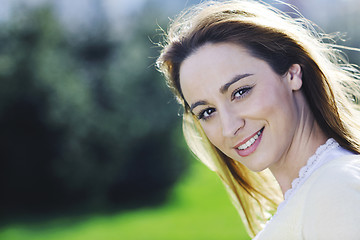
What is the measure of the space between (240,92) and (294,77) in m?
0.26

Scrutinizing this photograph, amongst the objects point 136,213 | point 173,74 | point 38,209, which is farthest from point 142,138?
point 173,74

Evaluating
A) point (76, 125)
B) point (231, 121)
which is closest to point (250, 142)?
point (231, 121)

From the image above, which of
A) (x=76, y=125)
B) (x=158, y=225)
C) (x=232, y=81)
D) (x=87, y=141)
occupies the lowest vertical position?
(x=232, y=81)

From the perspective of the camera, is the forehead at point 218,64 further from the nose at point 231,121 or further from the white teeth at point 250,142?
the white teeth at point 250,142

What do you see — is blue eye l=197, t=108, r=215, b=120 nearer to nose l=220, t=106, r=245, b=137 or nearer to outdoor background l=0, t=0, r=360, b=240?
nose l=220, t=106, r=245, b=137

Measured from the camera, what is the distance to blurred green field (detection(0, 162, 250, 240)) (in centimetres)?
883

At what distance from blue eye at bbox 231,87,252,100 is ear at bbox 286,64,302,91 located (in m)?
0.21

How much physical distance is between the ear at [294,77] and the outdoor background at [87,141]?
679 centimetres

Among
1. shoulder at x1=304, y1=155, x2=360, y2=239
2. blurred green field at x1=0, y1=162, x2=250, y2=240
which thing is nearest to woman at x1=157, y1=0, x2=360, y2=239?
shoulder at x1=304, y1=155, x2=360, y2=239

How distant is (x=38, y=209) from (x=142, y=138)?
253 cm

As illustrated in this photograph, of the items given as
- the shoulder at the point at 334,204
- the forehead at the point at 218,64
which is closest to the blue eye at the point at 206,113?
the forehead at the point at 218,64

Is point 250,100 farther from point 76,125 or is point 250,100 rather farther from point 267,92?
point 76,125

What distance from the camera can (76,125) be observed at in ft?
30.0

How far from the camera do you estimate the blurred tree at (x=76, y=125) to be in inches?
356
